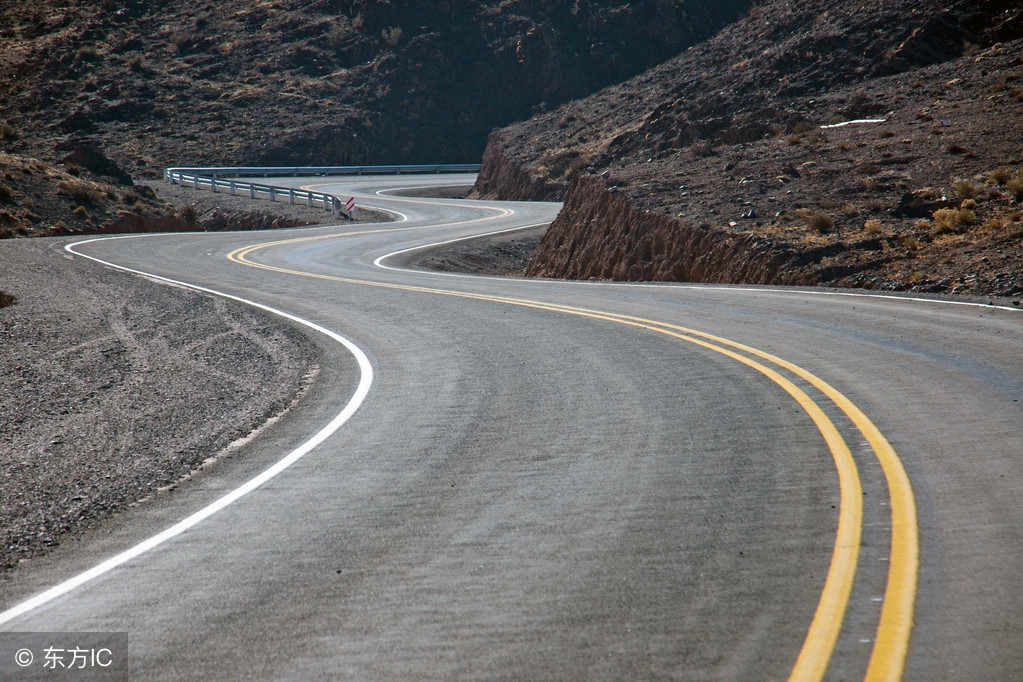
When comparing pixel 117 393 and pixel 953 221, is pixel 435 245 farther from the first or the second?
pixel 117 393

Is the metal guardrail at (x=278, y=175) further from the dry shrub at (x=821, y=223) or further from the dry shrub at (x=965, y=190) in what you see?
the dry shrub at (x=965, y=190)

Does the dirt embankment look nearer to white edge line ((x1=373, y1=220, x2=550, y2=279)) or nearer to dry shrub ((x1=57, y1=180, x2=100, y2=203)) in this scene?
white edge line ((x1=373, y1=220, x2=550, y2=279))

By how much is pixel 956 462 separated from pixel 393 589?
4.54 meters

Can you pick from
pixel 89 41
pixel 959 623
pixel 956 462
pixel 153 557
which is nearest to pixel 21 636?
pixel 153 557

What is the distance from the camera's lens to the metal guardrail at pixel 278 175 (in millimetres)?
44875

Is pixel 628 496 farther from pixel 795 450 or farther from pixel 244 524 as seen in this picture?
pixel 244 524

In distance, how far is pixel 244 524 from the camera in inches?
236

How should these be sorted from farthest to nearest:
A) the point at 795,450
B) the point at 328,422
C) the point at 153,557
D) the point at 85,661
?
the point at 328,422, the point at 795,450, the point at 153,557, the point at 85,661

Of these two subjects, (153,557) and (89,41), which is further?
(89,41)

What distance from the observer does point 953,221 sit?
61.8 ft

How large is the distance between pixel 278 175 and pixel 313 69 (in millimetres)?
16882

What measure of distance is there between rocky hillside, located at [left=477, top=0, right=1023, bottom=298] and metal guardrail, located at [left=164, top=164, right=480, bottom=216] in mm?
14010

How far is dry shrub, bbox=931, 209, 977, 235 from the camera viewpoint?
18742 millimetres

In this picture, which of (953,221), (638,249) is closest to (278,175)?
(638,249)
